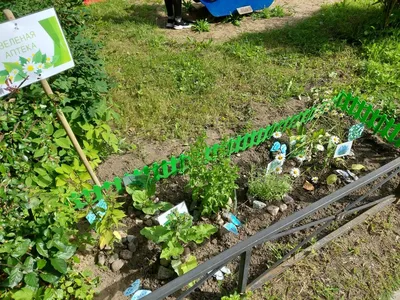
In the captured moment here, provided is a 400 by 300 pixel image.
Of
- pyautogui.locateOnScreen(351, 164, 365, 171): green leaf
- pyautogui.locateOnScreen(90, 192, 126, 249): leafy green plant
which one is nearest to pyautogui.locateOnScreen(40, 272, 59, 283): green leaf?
pyautogui.locateOnScreen(90, 192, 126, 249): leafy green plant

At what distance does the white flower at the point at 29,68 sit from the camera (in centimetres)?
180

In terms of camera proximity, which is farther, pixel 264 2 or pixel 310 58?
pixel 264 2

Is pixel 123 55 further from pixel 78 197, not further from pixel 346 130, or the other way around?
pixel 346 130

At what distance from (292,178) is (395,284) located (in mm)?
1089

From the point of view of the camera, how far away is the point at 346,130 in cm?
328

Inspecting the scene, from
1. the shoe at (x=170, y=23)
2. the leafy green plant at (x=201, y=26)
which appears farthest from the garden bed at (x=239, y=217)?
the shoe at (x=170, y=23)

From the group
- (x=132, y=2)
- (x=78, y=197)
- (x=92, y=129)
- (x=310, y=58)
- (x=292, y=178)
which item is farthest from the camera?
(x=132, y=2)

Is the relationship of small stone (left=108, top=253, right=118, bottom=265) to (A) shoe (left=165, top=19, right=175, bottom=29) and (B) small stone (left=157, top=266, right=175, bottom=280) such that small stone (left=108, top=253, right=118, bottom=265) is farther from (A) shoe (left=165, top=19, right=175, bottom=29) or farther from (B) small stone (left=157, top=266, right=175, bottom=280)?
(A) shoe (left=165, top=19, right=175, bottom=29)

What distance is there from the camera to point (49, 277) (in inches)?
64.5

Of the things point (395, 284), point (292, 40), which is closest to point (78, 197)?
point (395, 284)

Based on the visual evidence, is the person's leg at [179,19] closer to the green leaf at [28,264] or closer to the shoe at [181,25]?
the shoe at [181,25]

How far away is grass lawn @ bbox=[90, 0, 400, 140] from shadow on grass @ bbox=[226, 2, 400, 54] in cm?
2

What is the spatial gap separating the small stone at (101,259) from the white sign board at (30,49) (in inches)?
49.4

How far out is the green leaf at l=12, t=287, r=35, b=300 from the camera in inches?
64.3
